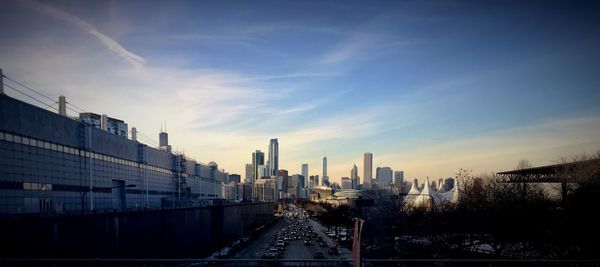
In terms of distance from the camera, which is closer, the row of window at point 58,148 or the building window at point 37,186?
the row of window at point 58,148

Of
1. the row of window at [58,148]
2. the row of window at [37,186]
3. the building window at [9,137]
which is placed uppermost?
the building window at [9,137]

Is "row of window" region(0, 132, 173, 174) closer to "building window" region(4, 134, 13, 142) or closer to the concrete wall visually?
"building window" region(4, 134, 13, 142)

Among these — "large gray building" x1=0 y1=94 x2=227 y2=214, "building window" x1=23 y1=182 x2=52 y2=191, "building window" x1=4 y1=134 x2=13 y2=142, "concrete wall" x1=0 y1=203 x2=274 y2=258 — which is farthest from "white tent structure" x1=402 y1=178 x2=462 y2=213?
"building window" x1=4 y1=134 x2=13 y2=142

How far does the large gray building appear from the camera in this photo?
127 feet

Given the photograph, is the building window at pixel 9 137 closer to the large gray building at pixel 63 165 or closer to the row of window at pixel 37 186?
the large gray building at pixel 63 165

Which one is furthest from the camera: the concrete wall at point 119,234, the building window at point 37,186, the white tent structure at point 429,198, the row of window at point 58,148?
the white tent structure at point 429,198

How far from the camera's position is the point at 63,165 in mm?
48219

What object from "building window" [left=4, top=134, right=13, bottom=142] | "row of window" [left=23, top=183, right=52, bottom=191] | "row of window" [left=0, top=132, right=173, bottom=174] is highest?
"building window" [left=4, top=134, right=13, bottom=142]

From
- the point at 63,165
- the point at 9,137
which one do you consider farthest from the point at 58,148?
the point at 9,137

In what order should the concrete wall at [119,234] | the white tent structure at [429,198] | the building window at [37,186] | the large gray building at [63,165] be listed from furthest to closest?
the white tent structure at [429,198], the building window at [37,186], the large gray building at [63,165], the concrete wall at [119,234]

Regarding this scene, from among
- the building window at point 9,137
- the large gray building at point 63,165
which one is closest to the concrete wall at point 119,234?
the large gray building at point 63,165

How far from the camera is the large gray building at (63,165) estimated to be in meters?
38.7

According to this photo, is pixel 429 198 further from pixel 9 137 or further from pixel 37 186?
pixel 9 137

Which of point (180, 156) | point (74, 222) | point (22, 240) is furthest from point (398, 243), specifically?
point (180, 156)
